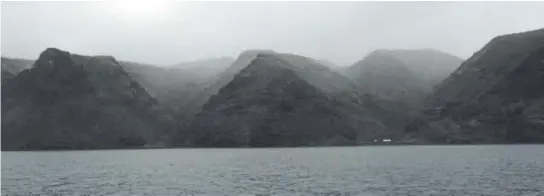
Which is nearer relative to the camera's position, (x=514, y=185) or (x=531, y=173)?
(x=514, y=185)

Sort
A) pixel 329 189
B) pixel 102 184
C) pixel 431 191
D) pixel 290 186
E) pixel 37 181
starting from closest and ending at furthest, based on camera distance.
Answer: pixel 431 191
pixel 329 189
pixel 290 186
pixel 102 184
pixel 37 181

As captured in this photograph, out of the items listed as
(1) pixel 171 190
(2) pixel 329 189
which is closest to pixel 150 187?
(1) pixel 171 190

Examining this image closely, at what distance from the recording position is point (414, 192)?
86.1m

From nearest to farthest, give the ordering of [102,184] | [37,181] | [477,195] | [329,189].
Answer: [477,195] < [329,189] < [102,184] < [37,181]

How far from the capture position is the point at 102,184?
10875cm

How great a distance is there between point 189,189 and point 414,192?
3530cm

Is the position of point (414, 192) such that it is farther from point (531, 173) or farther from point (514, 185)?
point (531, 173)

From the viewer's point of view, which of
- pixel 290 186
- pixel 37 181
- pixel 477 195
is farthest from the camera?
pixel 37 181

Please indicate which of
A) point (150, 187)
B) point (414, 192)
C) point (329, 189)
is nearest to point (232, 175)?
point (150, 187)

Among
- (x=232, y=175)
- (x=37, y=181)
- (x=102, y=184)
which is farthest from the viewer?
(x=232, y=175)

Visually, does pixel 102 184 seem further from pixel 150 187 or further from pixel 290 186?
pixel 290 186

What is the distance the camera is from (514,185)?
91.0 metres

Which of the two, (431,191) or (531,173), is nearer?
(431,191)

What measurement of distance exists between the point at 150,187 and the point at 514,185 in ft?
189
